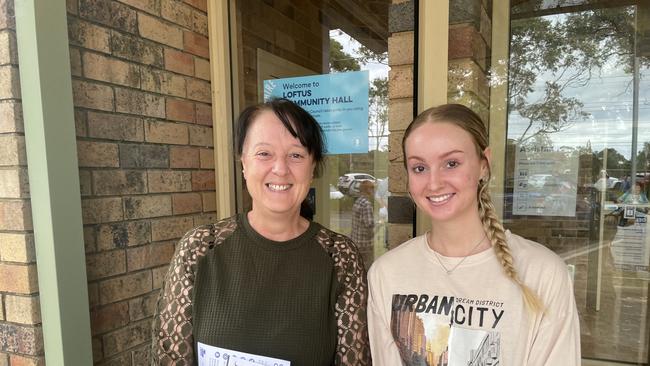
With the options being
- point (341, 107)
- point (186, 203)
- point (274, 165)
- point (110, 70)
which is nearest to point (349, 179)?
point (341, 107)

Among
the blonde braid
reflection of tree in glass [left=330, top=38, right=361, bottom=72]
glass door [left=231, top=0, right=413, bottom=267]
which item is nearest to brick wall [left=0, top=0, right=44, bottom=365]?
glass door [left=231, top=0, right=413, bottom=267]

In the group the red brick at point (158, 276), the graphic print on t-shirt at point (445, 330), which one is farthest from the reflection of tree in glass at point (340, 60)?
the red brick at point (158, 276)

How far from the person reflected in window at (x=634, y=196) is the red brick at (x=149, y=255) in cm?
232

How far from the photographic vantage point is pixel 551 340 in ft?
3.46

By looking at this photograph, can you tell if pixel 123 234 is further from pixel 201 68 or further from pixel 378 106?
pixel 378 106

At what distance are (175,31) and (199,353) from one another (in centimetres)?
146

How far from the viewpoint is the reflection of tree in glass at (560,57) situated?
6.46ft

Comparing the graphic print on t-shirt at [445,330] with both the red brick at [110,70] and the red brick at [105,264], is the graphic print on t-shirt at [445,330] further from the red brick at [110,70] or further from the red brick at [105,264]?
the red brick at [110,70]

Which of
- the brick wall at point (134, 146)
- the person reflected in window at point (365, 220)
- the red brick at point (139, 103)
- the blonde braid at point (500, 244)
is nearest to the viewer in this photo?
the blonde braid at point (500, 244)

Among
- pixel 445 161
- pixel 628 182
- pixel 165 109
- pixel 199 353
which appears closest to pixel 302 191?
pixel 445 161

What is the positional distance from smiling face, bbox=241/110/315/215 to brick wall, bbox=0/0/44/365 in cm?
82

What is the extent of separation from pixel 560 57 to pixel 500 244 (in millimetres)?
1428

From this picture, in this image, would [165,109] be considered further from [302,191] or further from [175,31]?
[302,191]

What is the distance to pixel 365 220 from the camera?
77.3 inches
